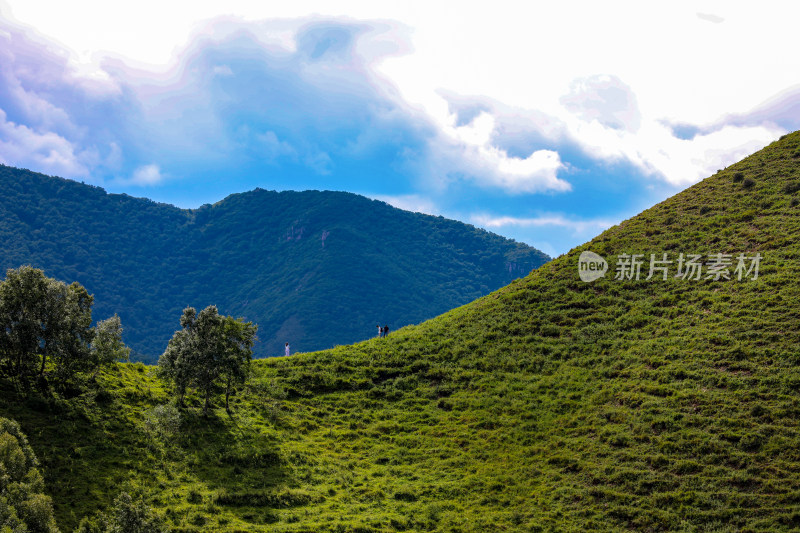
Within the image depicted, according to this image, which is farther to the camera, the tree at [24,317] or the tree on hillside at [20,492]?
the tree at [24,317]

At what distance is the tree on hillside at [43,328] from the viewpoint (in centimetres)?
2708

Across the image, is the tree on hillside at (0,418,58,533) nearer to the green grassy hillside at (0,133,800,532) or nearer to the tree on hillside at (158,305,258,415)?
the green grassy hillside at (0,133,800,532)

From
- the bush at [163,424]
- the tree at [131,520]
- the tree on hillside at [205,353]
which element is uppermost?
the tree on hillside at [205,353]

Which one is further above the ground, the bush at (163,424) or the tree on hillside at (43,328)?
the tree on hillside at (43,328)

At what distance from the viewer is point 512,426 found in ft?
109

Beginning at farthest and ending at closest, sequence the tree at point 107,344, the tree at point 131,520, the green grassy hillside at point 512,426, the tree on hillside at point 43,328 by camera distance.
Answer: the tree at point 107,344 < the tree on hillside at point 43,328 < the green grassy hillside at point 512,426 < the tree at point 131,520

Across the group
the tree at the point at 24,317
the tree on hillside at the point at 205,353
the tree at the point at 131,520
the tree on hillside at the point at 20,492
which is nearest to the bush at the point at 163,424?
the tree on hillside at the point at 205,353

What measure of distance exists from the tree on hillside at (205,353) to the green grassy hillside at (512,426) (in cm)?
217

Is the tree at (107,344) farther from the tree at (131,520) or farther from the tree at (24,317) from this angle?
the tree at (131,520)

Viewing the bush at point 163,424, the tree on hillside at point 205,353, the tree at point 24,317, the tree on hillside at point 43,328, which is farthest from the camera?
the tree on hillside at point 205,353

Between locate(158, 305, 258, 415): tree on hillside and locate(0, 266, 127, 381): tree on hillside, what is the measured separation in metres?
3.62

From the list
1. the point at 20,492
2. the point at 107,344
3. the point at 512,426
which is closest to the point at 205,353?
the point at 107,344

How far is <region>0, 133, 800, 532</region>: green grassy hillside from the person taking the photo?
24.2 m

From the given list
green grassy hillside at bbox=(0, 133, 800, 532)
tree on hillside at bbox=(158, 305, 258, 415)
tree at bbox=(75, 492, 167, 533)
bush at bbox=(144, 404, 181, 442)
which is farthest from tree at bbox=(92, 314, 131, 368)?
tree at bbox=(75, 492, 167, 533)
